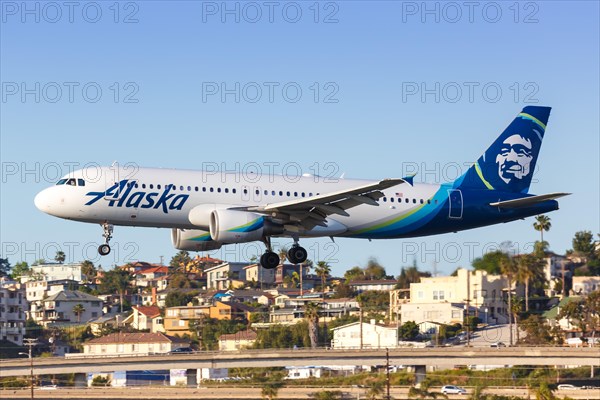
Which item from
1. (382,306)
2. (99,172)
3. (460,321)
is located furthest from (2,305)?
(99,172)

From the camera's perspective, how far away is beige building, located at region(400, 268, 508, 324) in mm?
132875

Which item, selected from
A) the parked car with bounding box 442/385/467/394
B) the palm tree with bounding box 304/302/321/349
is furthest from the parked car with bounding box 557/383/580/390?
the palm tree with bounding box 304/302/321/349

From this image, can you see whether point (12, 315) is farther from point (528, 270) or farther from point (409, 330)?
point (528, 270)

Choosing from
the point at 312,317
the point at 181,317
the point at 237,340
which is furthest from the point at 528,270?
the point at 181,317

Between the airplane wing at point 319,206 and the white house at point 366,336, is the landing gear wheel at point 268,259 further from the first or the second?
the white house at point 366,336

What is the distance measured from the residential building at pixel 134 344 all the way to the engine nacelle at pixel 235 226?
84.4m

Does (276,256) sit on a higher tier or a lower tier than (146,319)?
higher

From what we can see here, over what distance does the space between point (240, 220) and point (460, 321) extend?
291 ft

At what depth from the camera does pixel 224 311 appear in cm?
15975

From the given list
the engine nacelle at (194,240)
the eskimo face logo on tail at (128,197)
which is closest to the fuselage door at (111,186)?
the eskimo face logo on tail at (128,197)

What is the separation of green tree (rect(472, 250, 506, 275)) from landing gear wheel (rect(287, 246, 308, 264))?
53.5m

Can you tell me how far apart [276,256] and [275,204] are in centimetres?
396

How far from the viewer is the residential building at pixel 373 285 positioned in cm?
15700

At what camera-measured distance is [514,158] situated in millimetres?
64500
